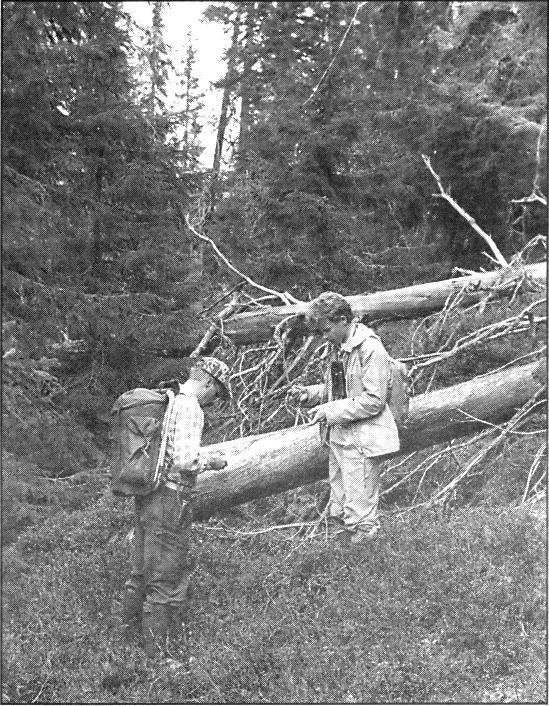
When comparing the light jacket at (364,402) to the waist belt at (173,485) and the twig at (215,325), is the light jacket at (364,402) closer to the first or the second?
the twig at (215,325)

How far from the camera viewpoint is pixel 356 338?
520 centimetres

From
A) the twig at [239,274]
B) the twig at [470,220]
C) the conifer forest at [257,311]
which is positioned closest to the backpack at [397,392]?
the conifer forest at [257,311]

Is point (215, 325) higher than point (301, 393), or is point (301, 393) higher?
point (215, 325)

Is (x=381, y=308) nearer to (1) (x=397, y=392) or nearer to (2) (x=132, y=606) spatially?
(1) (x=397, y=392)

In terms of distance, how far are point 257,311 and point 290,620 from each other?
232cm

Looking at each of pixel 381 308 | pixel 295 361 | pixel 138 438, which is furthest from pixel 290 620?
pixel 381 308

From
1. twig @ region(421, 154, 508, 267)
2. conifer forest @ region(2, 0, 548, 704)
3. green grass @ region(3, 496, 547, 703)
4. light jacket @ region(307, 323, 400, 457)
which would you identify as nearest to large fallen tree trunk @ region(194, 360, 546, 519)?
conifer forest @ region(2, 0, 548, 704)

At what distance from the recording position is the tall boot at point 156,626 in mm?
4398

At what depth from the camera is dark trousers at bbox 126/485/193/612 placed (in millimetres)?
4570

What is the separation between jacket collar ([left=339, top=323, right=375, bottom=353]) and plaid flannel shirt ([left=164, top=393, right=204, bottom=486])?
4.14ft

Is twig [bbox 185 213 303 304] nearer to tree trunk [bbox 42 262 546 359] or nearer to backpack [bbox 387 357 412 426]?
tree trunk [bbox 42 262 546 359]

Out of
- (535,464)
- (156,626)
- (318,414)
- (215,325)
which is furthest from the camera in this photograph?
(535,464)

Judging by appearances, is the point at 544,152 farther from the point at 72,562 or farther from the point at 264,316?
the point at 72,562

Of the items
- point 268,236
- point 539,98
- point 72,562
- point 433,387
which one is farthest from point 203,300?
point 433,387
